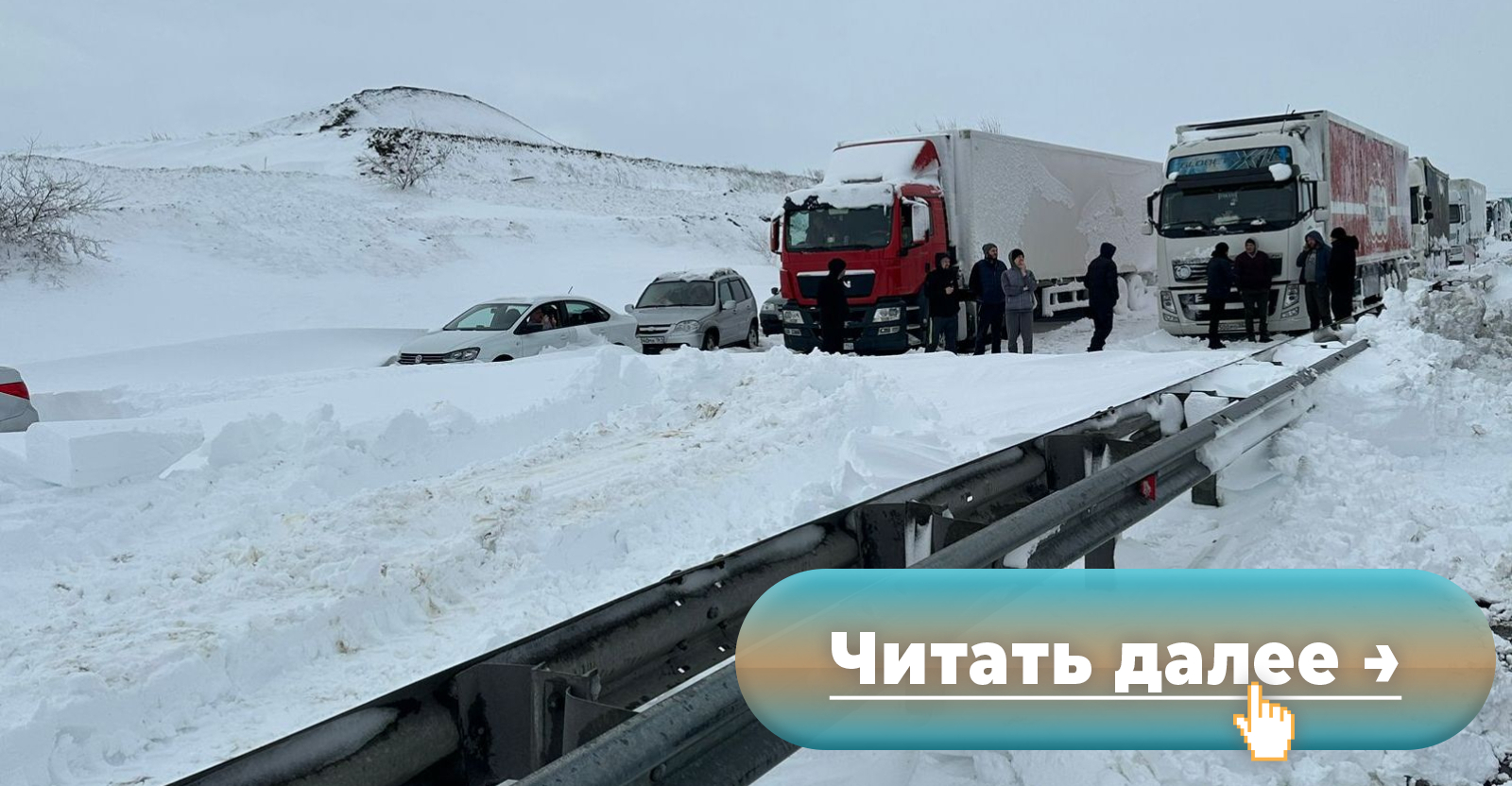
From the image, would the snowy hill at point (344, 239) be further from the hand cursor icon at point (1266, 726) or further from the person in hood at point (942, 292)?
the hand cursor icon at point (1266, 726)

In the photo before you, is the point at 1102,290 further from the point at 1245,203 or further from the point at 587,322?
the point at 587,322

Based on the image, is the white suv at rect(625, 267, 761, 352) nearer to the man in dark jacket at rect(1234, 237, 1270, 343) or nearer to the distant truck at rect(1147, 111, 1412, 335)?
the distant truck at rect(1147, 111, 1412, 335)

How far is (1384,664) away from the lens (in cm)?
240

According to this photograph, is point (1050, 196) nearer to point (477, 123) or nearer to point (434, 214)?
point (434, 214)

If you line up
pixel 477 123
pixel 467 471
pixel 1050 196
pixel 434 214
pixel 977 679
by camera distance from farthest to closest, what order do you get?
pixel 477 123, pixel 434 214, pixel 1050 196, pixel 467 471, pixel 977 679

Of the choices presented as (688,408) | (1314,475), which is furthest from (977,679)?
(688,408)

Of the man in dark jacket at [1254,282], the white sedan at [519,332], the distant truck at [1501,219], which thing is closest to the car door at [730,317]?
the white sedan at [519,332]

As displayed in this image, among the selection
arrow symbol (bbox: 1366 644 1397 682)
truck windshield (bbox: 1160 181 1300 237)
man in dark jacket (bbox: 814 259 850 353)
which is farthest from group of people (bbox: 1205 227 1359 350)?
arrow symbol (bbox: 1366 644 1397 682)

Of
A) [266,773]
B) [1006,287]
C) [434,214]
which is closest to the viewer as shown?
[266,773]

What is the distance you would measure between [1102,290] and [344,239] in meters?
22.4

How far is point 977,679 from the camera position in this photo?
2.43 meters

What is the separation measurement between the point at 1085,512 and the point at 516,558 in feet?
11.5

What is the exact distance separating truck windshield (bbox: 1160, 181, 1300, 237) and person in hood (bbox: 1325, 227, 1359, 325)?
30.5 inches

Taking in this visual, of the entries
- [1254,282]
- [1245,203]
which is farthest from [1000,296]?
[1245,203]
